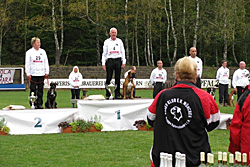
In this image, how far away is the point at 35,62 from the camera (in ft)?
40.3

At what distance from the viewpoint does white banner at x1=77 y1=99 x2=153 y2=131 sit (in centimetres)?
1184

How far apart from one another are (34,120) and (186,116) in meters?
7.82

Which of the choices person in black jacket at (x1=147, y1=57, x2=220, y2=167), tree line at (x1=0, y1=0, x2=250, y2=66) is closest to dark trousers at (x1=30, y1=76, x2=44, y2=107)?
person in black jacket at (x1=147, y1=57, x2=220, y2=167)

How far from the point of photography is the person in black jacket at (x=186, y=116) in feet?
13.6

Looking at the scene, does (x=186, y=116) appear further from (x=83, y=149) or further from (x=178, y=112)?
(x=83, y=149)

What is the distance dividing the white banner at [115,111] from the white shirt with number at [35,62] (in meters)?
1.44

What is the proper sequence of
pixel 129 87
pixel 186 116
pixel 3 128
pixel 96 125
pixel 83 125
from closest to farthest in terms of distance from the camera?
pixel 186 116 < pixel 3 128 < pixel 83 125 < pixel 96 125 < pixel 129 87

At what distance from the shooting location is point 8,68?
110ft

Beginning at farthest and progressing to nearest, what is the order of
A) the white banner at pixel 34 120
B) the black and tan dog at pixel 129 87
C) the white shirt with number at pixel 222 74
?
the white shirt with number at pixel 222 74, the black and tan dog at pixel 129 87, the white banner at pixel 34 120

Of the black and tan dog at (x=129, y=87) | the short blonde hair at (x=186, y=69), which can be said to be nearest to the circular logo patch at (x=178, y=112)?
the short blonde hair at (x=186, y=69)

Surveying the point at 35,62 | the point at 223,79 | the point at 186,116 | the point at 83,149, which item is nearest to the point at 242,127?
the point at 186,116

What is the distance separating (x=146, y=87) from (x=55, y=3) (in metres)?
13.5

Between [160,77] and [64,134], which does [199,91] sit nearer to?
[64,134]

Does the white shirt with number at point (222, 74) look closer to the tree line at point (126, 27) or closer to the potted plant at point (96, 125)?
the potted plant at point (96, 125)
